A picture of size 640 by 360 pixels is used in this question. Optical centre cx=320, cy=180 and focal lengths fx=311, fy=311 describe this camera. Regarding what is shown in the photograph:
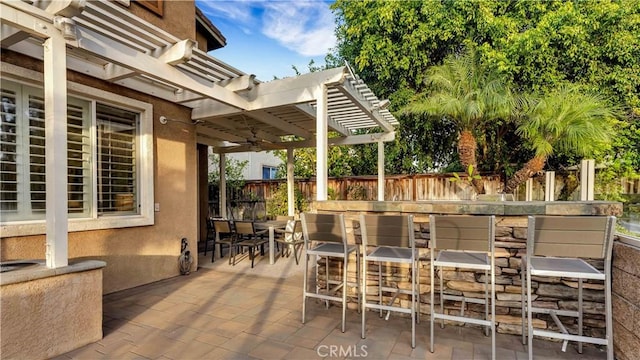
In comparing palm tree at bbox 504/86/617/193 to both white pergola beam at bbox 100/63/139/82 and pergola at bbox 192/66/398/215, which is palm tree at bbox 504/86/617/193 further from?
white pergola beam at bbox 100/63/139/82

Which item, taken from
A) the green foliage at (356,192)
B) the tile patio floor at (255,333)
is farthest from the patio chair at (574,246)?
the green foliage at (356,192)

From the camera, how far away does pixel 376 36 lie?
868 centimetres

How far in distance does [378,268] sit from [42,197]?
4.09m

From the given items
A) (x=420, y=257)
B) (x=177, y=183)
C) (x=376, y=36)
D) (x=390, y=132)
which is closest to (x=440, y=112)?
(x=390, y=132)

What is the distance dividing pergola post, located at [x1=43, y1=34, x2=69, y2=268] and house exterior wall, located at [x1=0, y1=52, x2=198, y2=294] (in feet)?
3.75

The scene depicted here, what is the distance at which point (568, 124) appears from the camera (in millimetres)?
6039

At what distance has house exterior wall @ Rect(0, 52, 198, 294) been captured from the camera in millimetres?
3939

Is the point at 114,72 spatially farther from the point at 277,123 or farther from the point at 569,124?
the point at 569,124

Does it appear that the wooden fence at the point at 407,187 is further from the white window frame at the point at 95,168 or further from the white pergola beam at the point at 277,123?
the white window frame at the point at 95,168

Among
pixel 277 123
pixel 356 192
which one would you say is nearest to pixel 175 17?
pixel 277 123

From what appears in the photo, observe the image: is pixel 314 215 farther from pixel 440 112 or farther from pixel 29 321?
pixel 440 112

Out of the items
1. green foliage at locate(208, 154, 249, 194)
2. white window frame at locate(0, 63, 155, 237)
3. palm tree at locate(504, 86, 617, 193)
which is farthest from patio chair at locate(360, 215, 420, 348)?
green foliage at locate(208, 154, 249, 194)

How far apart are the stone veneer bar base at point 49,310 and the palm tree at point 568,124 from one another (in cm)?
760

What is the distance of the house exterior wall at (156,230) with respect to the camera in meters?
3.94
